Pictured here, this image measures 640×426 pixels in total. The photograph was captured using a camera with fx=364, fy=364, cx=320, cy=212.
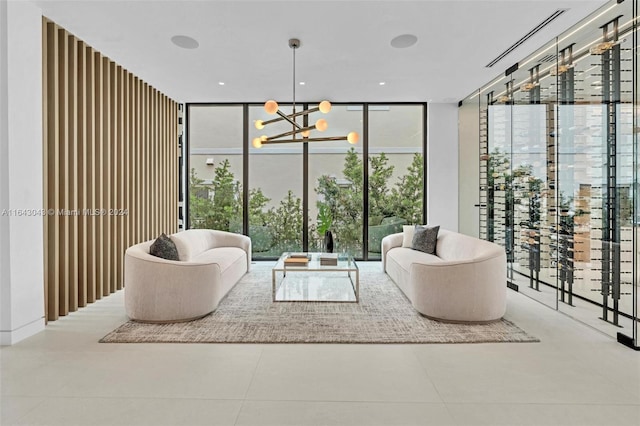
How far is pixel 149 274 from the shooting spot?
3.27m

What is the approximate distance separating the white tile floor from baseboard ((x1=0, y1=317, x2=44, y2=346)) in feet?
0.25

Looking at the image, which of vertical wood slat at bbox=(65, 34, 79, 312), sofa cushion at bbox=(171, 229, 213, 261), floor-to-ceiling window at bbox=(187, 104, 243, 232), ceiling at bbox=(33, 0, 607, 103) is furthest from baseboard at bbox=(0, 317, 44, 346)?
floor-to-ceiling window at bbox=(187, 104, 243, 232)

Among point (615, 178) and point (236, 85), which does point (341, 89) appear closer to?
point (236, 85)

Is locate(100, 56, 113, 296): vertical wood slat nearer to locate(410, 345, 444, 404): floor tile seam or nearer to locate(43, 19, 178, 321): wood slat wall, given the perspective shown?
locate(43, 19, 178, 321): wood slat wall

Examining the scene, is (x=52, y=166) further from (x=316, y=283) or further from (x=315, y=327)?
(x=316, y=283)

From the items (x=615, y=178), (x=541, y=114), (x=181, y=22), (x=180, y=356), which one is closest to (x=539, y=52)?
(x=541, y=114)

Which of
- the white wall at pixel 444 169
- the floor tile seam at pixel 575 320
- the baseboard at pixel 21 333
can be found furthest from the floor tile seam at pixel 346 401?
the white wall at pixel 444 169

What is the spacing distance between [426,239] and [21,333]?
4412 millimetres

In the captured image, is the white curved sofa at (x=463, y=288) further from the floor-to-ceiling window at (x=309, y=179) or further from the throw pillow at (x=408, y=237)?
the floor-to-ceiling window at (x=309, y=179)

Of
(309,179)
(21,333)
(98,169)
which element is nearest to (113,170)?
(98,169)

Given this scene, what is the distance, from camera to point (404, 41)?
3752mm

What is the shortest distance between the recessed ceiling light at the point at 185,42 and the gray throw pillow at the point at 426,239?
3.61m

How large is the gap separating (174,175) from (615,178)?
18.8 feet

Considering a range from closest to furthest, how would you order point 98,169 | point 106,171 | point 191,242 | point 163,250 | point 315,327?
point 315,327, point 163,250, point 98,169, point 106,171, point 191,242
